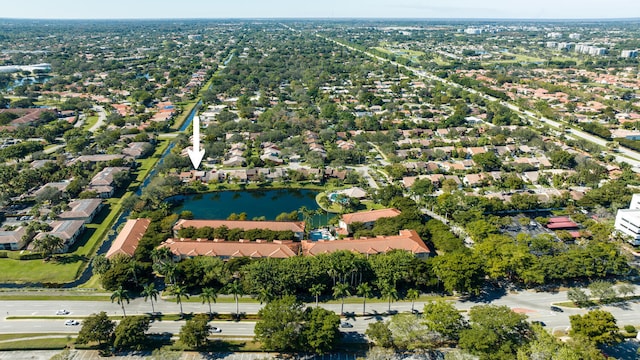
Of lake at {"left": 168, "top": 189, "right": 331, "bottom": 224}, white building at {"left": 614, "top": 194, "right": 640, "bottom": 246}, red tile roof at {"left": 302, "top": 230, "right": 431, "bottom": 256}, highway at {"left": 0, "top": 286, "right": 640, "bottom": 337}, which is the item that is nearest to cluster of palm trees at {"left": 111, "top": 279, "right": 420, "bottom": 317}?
highway at {"left": 0, "top": 286, "right": 640, "bottom": 337}

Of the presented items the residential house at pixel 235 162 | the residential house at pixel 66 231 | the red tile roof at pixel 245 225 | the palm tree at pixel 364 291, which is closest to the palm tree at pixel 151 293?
the red tile roof at pixel 245 225

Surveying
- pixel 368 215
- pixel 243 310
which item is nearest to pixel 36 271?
pixel 243 310

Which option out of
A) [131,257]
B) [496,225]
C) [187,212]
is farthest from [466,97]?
[131,257]

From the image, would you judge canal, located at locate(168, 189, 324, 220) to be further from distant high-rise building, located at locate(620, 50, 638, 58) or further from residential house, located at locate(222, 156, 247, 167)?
distant high-rise building, located at locate(620, 50, 638, 58)

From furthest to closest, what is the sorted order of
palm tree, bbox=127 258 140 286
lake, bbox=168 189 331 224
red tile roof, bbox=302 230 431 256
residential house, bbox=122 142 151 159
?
residential house, bbox=122 142 151 159, lake, bbox=168 189 331 224, red tile roof, bbox=302 230 431 256, palm tree, bbox=127 258 140 286

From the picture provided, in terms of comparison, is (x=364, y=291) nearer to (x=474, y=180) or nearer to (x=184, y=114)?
(x=474, y=180)

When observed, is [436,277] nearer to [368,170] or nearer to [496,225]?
[496,225]
